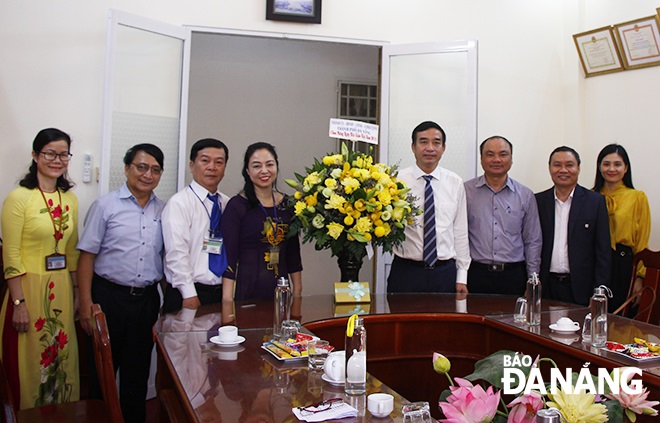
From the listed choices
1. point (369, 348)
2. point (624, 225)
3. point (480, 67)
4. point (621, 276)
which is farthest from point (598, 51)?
point (369, 348)

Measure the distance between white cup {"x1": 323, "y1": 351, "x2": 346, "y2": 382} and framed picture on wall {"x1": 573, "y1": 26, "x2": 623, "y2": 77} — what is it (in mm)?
3752

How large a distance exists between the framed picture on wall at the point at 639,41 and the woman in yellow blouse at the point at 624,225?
825mm

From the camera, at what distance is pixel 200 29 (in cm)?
380

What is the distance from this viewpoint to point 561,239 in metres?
3.35

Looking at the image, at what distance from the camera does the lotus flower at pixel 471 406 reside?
70 centimetres

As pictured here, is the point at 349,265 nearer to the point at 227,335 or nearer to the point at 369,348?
the point at 369,348

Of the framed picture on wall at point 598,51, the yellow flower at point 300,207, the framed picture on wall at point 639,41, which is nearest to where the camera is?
the yellow flower at point 300,207

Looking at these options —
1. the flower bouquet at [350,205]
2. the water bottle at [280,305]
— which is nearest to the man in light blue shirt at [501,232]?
the flower bouquet at [350,205]

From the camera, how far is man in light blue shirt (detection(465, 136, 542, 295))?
333cm

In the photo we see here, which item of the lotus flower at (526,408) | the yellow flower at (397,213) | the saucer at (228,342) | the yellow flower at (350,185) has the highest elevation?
the yellow flower at (350,185)

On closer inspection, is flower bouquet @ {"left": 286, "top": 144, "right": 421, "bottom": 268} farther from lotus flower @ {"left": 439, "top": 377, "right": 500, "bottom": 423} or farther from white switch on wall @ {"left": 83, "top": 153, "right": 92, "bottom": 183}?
lotus flower @ {"left": 439, "top": 377, "right": 500, "bottom": 423}

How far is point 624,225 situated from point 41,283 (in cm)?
351

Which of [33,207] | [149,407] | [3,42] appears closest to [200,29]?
[3,42]

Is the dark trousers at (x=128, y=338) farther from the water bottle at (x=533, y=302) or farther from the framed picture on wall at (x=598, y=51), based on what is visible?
the framed picture on wall at (x=598, y=51)
